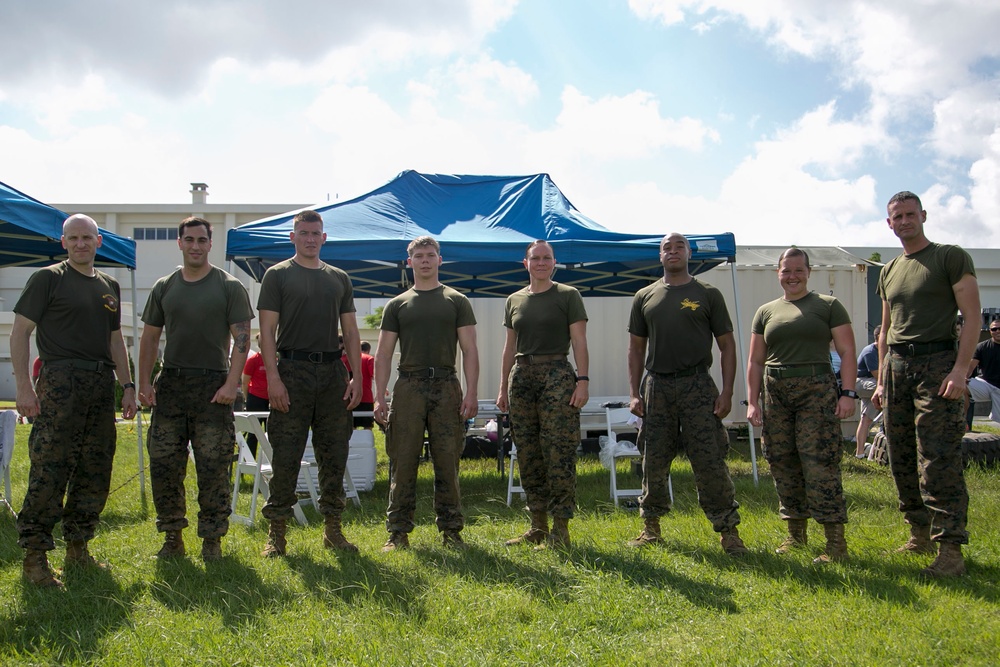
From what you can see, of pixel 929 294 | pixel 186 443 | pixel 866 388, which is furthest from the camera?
pixel 866 388

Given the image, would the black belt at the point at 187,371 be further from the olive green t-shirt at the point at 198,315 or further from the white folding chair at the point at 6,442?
the white folding chair at the point at 6,442

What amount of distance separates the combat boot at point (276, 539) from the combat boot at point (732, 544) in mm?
2593

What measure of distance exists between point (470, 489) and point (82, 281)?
155 inches

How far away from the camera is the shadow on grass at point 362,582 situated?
3.52m

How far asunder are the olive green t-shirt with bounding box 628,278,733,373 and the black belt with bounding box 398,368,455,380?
4.09 ft

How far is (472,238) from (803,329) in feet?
11.0

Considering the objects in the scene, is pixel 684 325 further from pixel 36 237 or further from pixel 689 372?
pixel 36 237

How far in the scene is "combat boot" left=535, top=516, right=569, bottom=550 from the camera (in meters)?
4.53

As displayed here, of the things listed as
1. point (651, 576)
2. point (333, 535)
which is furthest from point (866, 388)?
point (333, 535)

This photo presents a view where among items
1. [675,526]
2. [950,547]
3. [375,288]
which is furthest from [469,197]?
[950,547]

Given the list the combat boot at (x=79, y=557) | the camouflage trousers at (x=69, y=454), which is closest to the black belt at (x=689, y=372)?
the camouflage trousers at (x=69, y=454)

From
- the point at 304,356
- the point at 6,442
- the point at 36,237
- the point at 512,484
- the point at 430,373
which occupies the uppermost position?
the point at 36,237

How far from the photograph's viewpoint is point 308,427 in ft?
14.7

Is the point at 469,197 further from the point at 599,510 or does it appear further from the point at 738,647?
the point at 738,647
